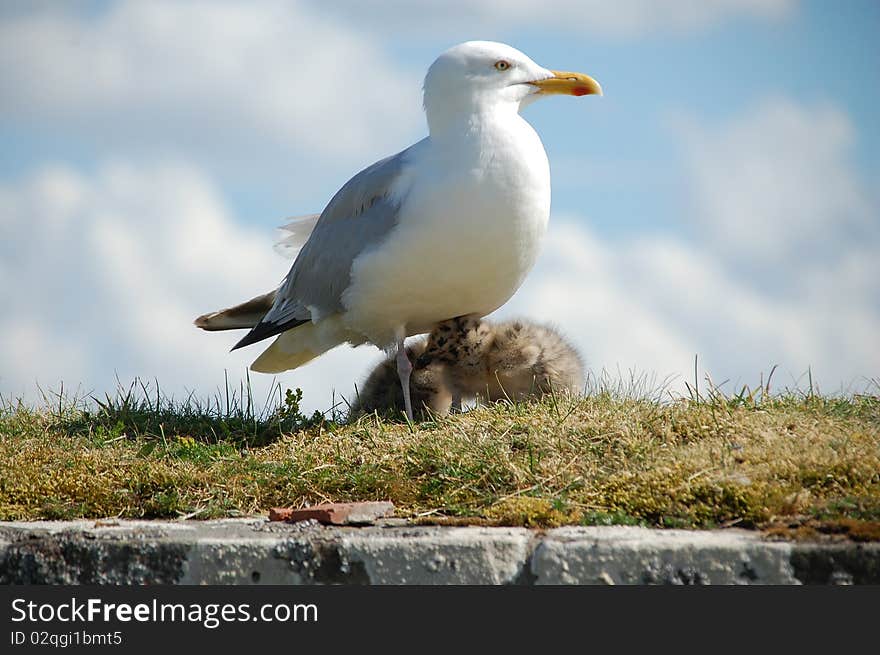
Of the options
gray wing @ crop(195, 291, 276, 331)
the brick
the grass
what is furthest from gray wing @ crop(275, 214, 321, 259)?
the brick

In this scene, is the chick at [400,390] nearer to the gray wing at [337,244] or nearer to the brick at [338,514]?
the gray wing at [337,244]

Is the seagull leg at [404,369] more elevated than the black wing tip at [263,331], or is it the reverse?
the black wing tip at [263,331]

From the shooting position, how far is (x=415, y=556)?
3732 millimetres

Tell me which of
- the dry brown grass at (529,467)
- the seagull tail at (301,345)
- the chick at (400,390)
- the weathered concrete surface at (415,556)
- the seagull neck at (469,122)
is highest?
the seagull neck at (469,122)

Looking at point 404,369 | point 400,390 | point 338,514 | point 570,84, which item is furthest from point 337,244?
point 338,514

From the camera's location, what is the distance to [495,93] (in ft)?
21.9

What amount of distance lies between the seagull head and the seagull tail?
1.52 metres

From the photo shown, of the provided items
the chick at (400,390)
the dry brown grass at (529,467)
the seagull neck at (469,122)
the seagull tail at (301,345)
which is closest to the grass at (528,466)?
the dry brown grass at (529,467)

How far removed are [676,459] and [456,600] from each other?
141 cm

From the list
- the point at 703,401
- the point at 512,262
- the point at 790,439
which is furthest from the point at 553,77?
the point at 790,439

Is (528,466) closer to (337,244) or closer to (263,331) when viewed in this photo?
(337,244)

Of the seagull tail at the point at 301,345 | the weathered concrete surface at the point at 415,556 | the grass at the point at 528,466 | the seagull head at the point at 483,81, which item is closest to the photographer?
the weathered concrete surface at the point at 415,556

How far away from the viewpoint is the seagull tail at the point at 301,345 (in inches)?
288

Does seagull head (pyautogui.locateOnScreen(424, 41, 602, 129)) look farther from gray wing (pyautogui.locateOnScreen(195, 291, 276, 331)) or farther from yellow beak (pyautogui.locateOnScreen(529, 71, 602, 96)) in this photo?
gray wing (pyautogui.locateOnScreen(195, 291, 276, 331))
